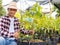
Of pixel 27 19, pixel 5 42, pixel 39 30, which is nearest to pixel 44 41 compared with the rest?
pixel 39 30

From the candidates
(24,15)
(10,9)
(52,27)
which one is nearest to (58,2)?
(52,27)

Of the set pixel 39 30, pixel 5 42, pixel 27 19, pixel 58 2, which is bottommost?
pixel 5 42

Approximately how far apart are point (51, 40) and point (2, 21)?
2.06 ft

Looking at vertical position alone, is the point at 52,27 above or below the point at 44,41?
above

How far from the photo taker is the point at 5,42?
212 cm

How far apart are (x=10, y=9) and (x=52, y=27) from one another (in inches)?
21.3

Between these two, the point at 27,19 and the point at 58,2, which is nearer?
the point at 27,19

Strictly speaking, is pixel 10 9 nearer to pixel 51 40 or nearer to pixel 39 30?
pixel 39 30

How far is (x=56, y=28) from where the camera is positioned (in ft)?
6.98

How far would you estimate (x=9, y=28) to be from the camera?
7.00 ft

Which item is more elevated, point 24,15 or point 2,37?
point 24,15

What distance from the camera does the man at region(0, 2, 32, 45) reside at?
208 centimetres

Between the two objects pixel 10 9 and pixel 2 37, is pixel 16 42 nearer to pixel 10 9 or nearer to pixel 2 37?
pixel 2 37

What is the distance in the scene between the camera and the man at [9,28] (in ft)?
6.84
